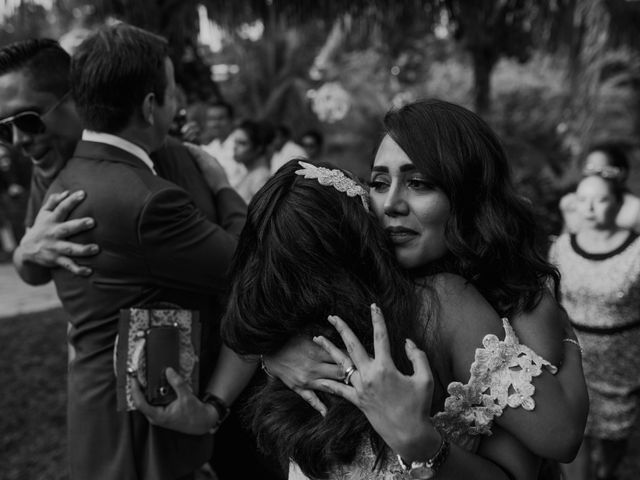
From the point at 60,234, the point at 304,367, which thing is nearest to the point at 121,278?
the point at 60,234

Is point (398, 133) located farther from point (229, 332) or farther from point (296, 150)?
point (296, 150)

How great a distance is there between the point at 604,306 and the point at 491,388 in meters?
2.33

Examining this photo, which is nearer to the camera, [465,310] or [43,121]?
[465,310]

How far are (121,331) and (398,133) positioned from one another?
909mm

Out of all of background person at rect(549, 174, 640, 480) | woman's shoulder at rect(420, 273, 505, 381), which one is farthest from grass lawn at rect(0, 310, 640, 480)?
woman's shoulder at rect(420, 273, 505, 381)

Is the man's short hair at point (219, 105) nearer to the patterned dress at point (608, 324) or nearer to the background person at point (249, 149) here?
the background person at point (249, 149)

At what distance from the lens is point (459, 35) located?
23.4ft

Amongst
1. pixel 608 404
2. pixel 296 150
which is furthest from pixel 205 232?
pixel 296 150

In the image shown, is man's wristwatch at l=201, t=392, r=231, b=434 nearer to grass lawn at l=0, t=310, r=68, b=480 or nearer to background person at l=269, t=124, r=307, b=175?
grass lawn at l=0, t=310, r=68, b=480

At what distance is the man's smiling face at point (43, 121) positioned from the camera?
78.6 inches

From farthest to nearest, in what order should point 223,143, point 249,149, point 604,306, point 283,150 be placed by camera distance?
1. point 283,150
2. point 223,143
3. point 249,149
4. point 604,306

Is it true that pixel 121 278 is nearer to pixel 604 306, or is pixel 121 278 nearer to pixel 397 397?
pixel 397 397

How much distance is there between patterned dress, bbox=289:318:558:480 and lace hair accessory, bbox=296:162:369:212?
40cm

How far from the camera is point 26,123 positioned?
6.59 feet
